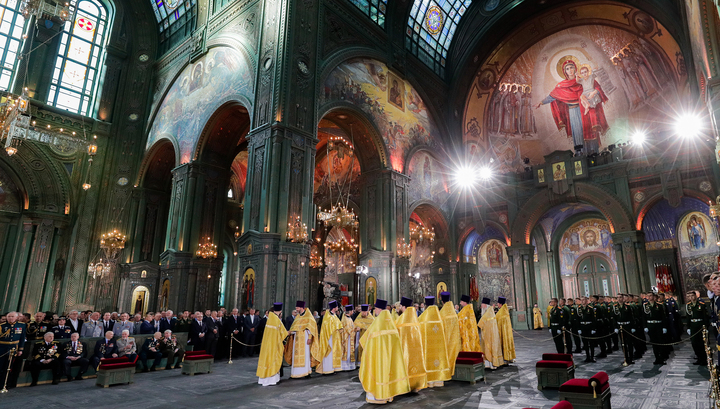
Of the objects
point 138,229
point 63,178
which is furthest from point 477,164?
point 63,178

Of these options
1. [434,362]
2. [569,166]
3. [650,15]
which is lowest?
[434,362]

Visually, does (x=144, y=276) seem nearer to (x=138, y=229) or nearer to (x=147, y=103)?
(x=138, y=229)

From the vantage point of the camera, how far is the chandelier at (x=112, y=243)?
20391 mm

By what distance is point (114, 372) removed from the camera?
8328mm

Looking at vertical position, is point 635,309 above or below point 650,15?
below

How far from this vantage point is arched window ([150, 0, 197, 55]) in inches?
918

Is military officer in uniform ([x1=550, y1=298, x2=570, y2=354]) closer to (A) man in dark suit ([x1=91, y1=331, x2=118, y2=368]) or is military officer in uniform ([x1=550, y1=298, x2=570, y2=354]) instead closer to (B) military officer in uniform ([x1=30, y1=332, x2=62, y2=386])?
(A) man in dark suit ([x1=91, y1=331, x2=118, y2=368])

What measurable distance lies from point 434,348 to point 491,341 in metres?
2.55

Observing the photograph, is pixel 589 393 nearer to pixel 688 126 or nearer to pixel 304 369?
pixel 304 369

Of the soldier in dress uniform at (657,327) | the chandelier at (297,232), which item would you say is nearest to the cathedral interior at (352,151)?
the chandelier at (297,232)

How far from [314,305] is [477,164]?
1346cm

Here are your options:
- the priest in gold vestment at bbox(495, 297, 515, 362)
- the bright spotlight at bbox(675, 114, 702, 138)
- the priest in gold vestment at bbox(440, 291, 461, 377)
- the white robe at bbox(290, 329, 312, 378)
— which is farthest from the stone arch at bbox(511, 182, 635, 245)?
the white robe at bbox(290, 329, 312, 378)

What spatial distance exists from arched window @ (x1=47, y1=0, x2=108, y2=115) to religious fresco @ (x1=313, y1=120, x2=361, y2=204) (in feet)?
42.3

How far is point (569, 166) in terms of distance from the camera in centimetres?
2248
